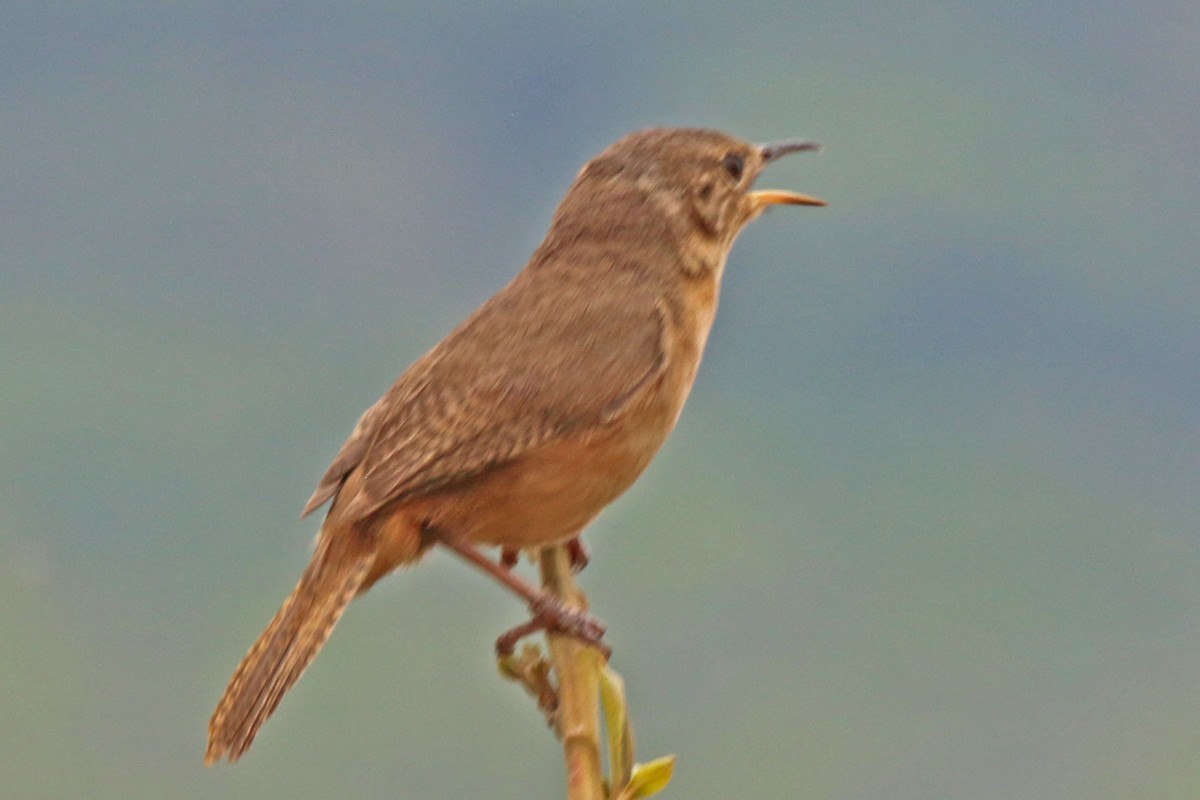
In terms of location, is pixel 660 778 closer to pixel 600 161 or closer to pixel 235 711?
pixel 235 711

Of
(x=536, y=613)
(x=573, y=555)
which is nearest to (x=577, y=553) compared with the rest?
(x=573, y=555)

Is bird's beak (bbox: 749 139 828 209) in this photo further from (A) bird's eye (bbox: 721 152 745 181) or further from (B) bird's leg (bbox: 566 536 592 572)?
(B) bird's leg (bbox: 566 536 592 572)

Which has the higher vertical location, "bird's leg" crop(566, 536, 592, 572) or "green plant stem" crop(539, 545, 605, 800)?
"bird's leg" crop(566, 536, 592, 572)

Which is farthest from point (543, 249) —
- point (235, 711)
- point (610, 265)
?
point (235, 711)

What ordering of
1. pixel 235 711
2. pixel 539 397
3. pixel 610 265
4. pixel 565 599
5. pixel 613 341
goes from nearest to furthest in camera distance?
pixel 235 711 < pixel 565 599 < pixel 539 397 < pixel 613 341 < pixel 610 265

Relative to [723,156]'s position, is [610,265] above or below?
below

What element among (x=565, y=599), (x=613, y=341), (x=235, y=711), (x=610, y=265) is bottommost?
(x=235, y=711)

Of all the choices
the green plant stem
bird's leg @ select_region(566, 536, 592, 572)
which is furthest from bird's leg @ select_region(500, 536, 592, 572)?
the green plant stem
